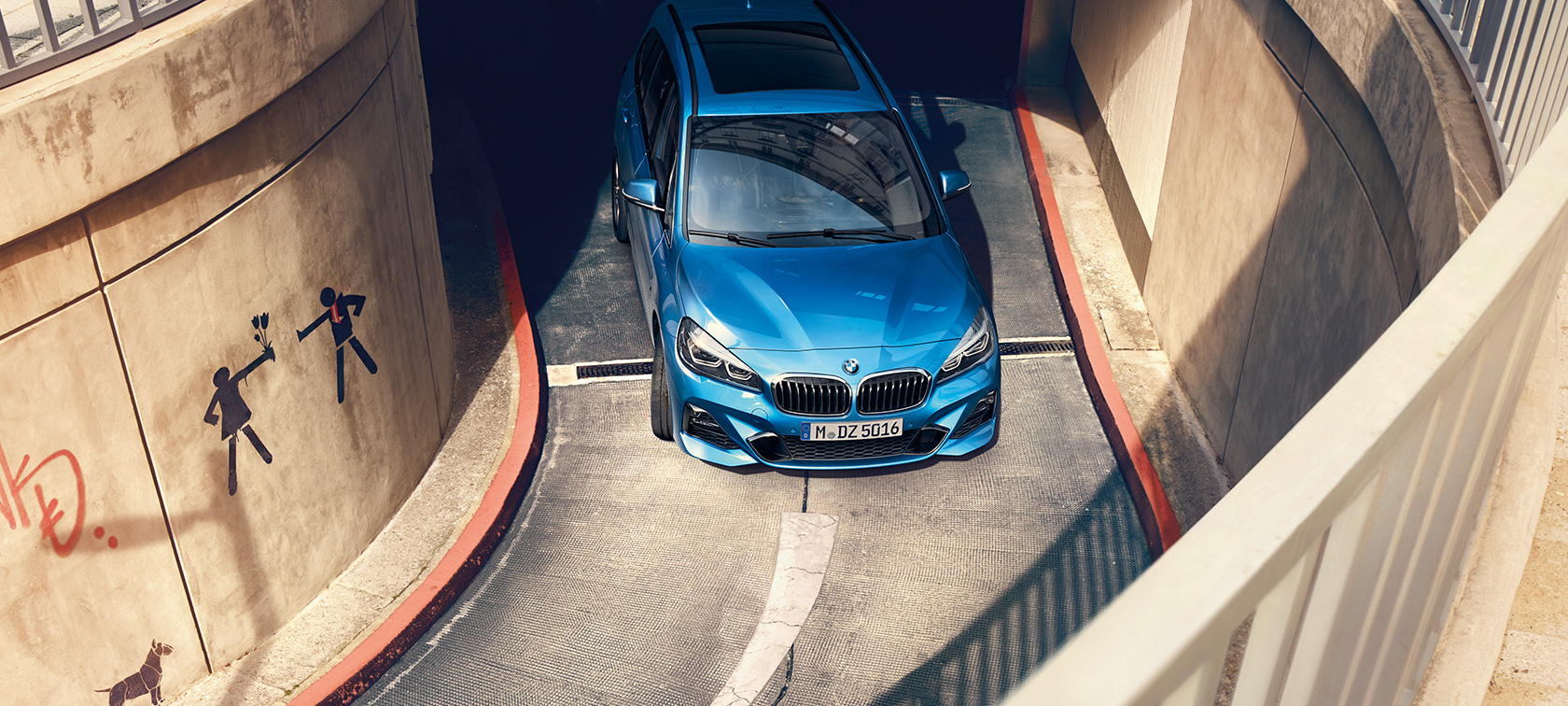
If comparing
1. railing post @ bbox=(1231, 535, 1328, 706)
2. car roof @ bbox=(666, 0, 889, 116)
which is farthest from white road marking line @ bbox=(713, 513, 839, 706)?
railing post @ bbox=(1231, 535, 1328, 706)

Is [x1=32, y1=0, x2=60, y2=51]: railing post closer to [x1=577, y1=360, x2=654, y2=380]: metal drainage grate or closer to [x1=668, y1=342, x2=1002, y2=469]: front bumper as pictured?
[x1=668, y1=342, x2=1002, y2=469]: front bumper

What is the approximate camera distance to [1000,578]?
714 centimetres

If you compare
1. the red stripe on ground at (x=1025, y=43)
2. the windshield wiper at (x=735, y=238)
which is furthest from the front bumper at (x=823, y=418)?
the red stripe on ground at (x=1025, y=43)

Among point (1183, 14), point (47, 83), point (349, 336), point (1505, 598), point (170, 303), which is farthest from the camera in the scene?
point (1183, 14)

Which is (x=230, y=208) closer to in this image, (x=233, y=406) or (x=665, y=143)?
(x=233, y=406)

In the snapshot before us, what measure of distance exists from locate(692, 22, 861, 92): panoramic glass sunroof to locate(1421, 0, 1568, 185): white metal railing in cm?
474

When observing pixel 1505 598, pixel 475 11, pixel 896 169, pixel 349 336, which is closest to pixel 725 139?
pixel 896 169

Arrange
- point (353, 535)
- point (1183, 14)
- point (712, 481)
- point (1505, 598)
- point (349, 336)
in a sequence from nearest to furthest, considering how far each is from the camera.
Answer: point (1505, 598), point (349, 336), point (353, 535), point (712, 481), point (1183, 14)

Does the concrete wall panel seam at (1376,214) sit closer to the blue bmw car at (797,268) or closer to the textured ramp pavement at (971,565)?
the blue bmw car at (797,268)

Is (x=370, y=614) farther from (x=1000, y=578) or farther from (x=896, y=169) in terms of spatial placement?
(x=896, y=169)

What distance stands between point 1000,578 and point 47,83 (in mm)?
5600

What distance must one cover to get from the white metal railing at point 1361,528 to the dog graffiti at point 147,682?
18.6 ft

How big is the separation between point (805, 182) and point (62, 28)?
15.0 ft

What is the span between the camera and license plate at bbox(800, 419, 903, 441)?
7172mm
